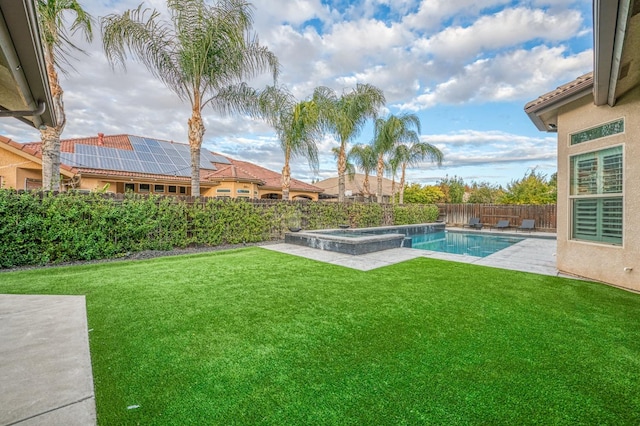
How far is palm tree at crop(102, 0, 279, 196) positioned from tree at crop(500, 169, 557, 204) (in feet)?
81.3

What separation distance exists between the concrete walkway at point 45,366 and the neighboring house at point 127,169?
504 inches

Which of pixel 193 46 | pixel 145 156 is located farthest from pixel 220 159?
pixel 193 46

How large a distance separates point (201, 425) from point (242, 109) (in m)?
13.0

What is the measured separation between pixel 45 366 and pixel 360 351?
10.8 ft

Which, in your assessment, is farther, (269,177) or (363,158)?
(269,177)

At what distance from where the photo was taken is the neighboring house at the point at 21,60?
2.55 metres

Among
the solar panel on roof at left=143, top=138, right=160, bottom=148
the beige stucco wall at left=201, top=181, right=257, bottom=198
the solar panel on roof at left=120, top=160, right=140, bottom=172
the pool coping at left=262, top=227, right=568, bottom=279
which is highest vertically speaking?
the solar panel on roof at left=143, top=138, right=160, bottom=148

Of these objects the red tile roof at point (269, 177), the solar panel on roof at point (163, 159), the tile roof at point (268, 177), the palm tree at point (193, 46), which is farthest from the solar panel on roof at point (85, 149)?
the palm tree at point (193, 46)

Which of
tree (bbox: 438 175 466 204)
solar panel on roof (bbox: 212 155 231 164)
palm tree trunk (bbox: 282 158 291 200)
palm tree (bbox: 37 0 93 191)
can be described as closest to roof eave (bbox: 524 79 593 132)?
palm tree trunk (bbox: 282 158 291 200)

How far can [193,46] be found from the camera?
1057cm

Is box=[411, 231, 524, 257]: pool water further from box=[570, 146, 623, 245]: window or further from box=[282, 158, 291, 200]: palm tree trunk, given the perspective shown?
box=[282, 158, 291, 200]: palm tree trunk

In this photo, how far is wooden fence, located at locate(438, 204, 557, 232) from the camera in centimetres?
2062

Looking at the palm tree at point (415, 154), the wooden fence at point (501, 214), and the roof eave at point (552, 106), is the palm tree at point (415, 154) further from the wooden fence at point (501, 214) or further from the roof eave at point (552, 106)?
the roof eave at point (552, 106)

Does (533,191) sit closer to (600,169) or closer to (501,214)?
(501,214)
